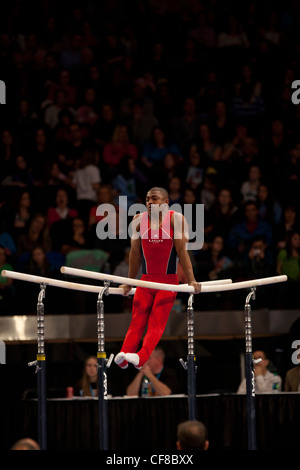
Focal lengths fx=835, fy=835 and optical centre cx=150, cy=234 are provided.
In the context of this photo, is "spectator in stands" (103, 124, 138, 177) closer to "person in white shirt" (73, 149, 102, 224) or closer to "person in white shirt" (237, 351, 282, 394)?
"person in white shirt" (73, 149, 102, 224)

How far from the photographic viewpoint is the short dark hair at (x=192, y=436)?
15.6 ft

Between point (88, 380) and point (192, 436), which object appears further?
point (88, 380)

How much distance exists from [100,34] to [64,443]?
8.78m

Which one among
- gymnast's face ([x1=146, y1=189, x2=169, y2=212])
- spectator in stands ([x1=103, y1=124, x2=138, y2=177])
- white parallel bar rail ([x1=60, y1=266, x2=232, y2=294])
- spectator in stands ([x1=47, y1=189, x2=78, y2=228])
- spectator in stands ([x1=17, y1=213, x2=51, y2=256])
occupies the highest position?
spectator in stands ([x1=103, y1=124, x2=138, y2=177])

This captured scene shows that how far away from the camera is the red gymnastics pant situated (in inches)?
282

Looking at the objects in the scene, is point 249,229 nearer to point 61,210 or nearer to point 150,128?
point 61,210

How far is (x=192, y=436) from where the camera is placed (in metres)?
4.75

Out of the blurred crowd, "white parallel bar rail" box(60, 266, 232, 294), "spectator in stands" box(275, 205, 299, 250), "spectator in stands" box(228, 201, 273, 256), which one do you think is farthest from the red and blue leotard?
"spectator in stands" box(275, 205, 299, 250)

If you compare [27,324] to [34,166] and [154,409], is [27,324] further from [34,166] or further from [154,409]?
[34,166]

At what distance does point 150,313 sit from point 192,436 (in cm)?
263

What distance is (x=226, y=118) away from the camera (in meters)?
14.0

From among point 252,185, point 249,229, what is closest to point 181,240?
point 249,229

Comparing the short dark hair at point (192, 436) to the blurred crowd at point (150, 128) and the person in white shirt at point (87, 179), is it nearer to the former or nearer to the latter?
the blurred crowd at point (150, 128)

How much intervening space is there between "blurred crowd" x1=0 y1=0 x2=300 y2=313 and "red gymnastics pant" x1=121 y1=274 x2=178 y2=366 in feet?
11.4
